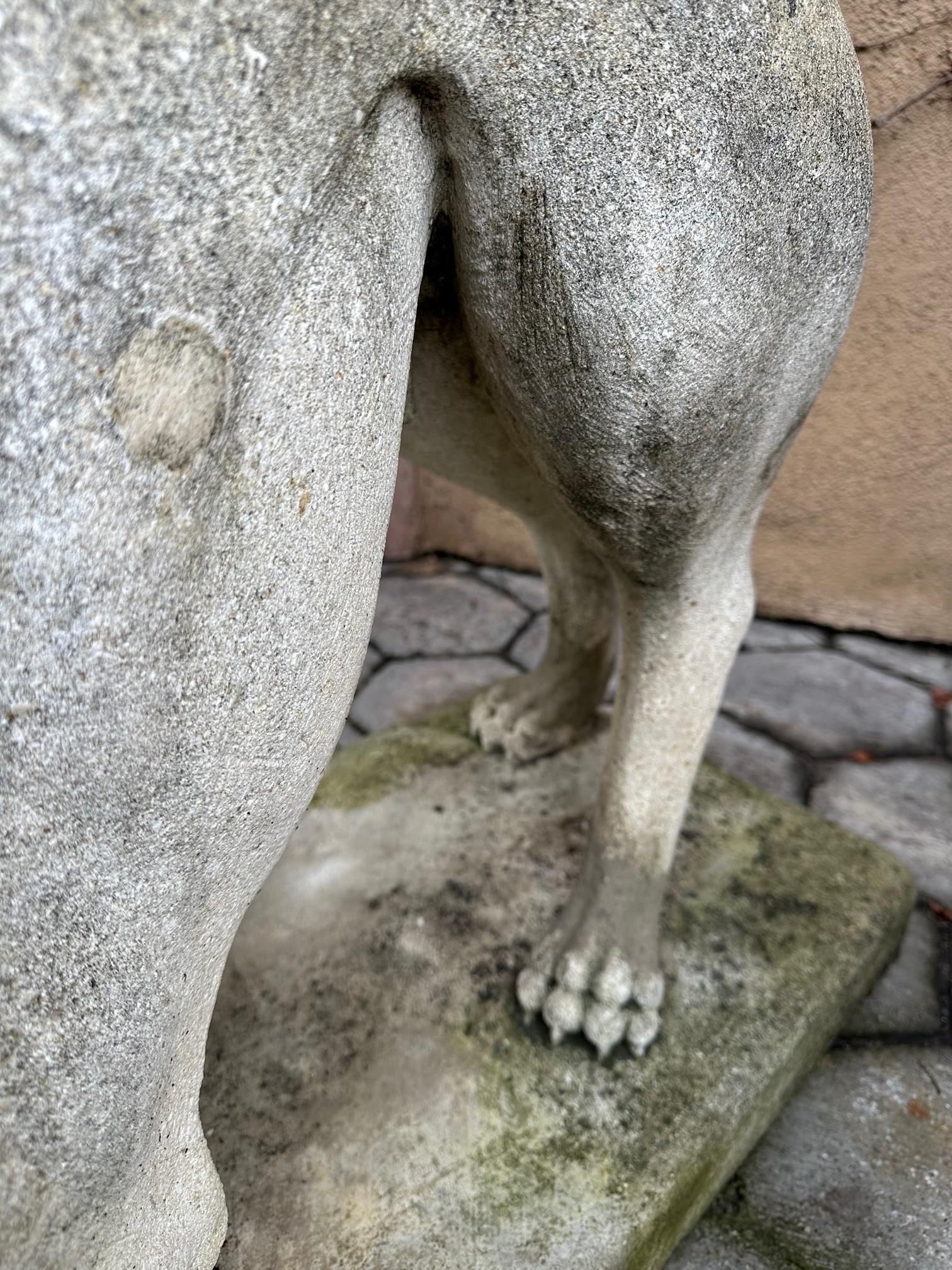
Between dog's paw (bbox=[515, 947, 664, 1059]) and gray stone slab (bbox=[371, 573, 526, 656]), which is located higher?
gray stone slab (bbox=[371, 573, 526, 656])

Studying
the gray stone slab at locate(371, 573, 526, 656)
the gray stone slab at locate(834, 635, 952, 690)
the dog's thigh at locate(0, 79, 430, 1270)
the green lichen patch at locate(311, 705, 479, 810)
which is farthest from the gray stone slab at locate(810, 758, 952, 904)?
the dog's thigh at locate(0, 79, 430, 1270)

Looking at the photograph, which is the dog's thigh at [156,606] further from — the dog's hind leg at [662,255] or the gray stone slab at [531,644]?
the gray stone slab at [531,644]

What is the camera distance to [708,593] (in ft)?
2.27

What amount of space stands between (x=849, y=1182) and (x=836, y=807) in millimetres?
634

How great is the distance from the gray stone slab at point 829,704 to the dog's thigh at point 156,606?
1261 millimetres

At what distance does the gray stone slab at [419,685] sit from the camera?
61.2 inches

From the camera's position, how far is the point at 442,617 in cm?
188

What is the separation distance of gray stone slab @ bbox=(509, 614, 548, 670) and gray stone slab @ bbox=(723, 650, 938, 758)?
1.15ft

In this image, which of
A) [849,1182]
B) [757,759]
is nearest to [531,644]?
[757,759]

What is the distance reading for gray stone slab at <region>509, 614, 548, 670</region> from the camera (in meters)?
1.71

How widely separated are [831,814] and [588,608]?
23.0 inches

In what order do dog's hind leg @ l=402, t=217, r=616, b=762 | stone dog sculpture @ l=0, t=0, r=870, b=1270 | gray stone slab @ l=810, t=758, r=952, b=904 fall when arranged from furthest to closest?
gray stone slab @ l=810, t=758, r=952, b=904 < dog's hind leg @ l=402, t=217, r=616, b=762 < stone dog sculpture @ l=0, t=0, r=870, b=1270

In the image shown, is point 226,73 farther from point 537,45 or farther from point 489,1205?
point 489,1205

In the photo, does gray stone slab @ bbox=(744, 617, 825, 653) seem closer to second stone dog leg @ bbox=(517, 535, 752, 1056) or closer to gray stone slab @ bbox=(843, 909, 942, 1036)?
gray stone slab @ bbox=(843, 909, 942, 1036)
